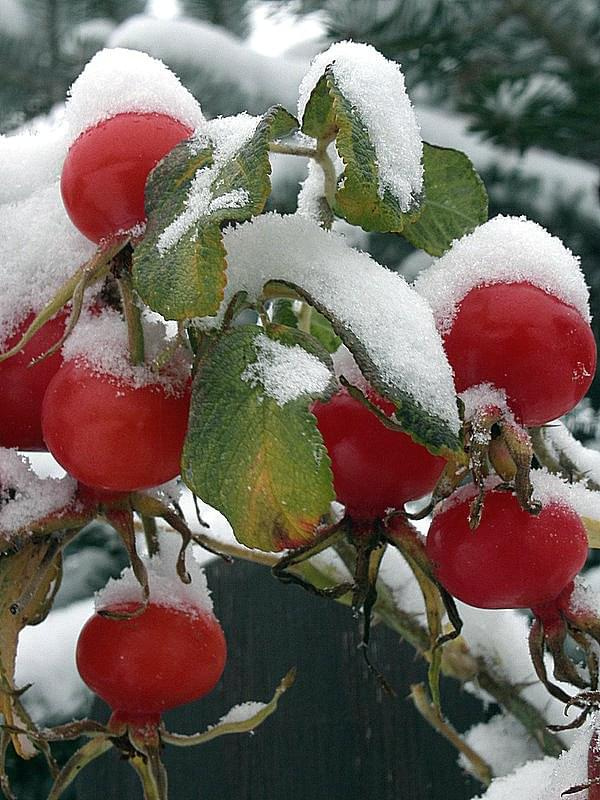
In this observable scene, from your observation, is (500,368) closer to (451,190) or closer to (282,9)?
(451,190)

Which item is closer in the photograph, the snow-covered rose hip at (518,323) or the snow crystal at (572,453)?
the snow-covered rose hip at (518,323)

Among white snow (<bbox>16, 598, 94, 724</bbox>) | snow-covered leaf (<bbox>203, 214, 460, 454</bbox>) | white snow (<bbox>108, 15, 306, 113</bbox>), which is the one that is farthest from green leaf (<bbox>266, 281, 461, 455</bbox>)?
white snow (<bbox>108, 15, 306, 113</bbox>)

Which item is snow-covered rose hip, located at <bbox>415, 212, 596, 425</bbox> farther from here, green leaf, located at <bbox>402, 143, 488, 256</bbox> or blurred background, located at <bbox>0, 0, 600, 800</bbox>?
blurred background, located at <bbox>0, 0, 600, 800</bbox>

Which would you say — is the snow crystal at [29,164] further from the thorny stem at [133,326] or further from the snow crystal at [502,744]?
the snow crystal at [502,744]

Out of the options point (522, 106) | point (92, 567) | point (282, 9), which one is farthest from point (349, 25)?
point (92, 567)

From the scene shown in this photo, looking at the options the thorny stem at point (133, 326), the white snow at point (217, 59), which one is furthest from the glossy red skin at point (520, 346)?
the white snow at point (217, 59)

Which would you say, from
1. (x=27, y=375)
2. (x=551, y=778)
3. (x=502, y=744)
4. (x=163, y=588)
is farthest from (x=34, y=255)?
(x=502, y=744)
